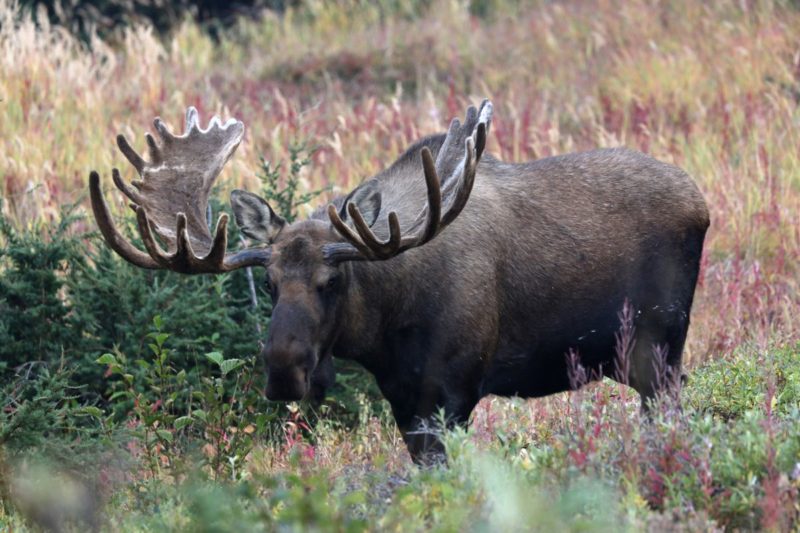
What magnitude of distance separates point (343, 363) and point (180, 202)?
70.2 inches

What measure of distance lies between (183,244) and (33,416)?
4.03 feet

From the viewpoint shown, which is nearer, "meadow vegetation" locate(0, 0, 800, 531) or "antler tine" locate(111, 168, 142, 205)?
"meadow vegetation" locate(0, 0, 800, 531)

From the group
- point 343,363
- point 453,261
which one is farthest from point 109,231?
point 343,363

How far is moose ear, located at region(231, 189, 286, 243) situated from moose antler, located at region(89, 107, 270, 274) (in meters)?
0.17

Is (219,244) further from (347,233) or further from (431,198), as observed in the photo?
(431,198)

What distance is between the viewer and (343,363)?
26.6 feet

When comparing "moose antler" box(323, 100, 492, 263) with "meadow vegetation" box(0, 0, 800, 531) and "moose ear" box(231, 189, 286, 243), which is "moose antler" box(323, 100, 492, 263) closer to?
"moose ear" box(231, 189, 286, 243)

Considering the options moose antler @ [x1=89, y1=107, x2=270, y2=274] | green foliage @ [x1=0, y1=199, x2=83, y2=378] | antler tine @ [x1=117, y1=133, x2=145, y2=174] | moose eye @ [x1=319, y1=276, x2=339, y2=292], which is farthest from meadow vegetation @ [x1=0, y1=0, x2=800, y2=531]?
antler tine @ [x1=117, y1=133, x2=145, y2=174]

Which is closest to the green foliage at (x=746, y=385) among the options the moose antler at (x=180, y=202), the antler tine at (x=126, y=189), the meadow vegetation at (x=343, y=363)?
the meadow vegetation at (x=343, y=363)

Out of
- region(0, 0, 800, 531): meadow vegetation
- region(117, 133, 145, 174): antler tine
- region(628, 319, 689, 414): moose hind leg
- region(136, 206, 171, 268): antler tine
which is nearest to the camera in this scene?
region(0, 0, 800, 531): meadow vegetation

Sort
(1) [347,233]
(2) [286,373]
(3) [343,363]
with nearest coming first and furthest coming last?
(2) [286,373], (1) [347,233], (3) [343,363]

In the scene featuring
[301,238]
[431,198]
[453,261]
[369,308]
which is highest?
[431,198]

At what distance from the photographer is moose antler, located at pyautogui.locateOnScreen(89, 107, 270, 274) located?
6.07m

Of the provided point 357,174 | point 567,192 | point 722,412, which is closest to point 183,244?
point 567,192
